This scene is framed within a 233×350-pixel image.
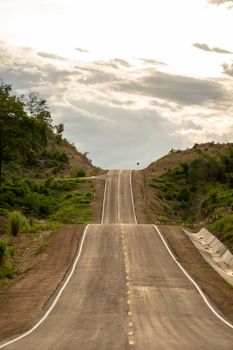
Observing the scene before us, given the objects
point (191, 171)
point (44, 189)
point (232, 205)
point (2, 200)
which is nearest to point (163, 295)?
point (232, 205)

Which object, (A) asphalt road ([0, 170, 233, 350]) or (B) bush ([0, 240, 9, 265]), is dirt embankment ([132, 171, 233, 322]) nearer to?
(A) asphalt road ([0, 170, 233, 350])

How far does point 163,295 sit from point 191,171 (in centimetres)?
6515

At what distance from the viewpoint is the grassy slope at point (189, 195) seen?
55128 millimetres

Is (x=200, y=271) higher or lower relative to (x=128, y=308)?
higher

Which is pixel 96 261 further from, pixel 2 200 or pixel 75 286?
pixel 2 200

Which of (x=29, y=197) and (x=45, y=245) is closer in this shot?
(x=45, y=245)

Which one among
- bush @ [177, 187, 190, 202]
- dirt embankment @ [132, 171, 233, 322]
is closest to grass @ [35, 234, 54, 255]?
dirt embankment @ [132, 171, 233, 322]

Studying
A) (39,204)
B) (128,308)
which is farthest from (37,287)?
(39,204)

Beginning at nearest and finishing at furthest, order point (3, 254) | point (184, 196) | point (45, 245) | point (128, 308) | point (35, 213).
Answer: point (128, 308), point (3, 254), point (45, 245), point (35, 213), point (184, 196)

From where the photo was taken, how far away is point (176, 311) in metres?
22.6

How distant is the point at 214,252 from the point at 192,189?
141 feet

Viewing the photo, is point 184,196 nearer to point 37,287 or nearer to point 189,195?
point 189,195

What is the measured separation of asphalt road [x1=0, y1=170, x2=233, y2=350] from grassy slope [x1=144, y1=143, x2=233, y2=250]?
10.5 m

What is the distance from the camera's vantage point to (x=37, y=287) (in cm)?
2805
